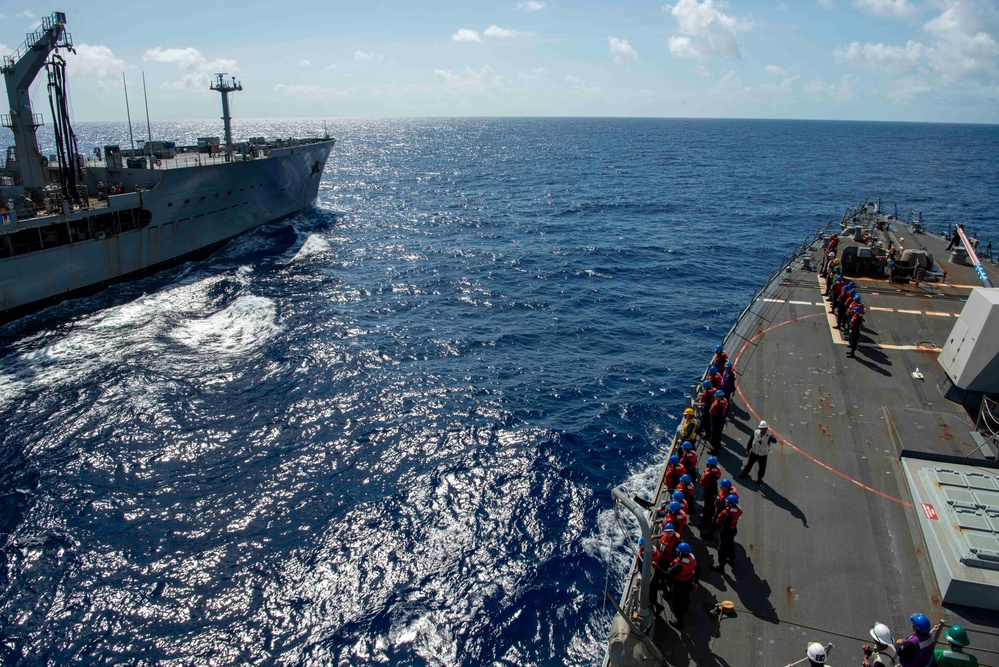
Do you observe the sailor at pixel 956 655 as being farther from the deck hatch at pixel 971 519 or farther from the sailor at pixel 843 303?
the sailor at pixel 843 303

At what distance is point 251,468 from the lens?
22734 mm

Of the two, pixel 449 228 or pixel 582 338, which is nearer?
pixel 582 338

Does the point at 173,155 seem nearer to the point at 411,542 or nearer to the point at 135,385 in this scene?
the point at 135,385

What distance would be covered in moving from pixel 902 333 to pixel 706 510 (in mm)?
16437

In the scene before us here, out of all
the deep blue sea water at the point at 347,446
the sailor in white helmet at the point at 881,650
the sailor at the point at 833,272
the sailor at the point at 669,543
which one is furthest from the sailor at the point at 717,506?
the sailor at the point at 833,272

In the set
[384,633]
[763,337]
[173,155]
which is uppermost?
[173,155]

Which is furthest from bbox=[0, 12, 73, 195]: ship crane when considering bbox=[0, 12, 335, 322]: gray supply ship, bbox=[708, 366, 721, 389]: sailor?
bbox=[708, 366, 721, 389]: sailor

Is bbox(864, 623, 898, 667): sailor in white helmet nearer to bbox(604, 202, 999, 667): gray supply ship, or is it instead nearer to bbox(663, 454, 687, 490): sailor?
bbox(604, 202, 999, 667): gray supply ship

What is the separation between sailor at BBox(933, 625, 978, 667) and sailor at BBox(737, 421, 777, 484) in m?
5.71

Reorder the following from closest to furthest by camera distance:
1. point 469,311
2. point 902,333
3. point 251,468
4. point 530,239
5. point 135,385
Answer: point 251,468, point 902,333, point 135,385, point 469,311, point 530,239

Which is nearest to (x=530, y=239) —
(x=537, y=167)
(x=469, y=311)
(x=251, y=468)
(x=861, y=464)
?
(x=469, y=311)

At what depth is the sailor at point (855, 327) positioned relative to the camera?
2150 cm

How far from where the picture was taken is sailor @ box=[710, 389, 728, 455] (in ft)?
53.5

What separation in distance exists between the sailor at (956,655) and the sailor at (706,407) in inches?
310
